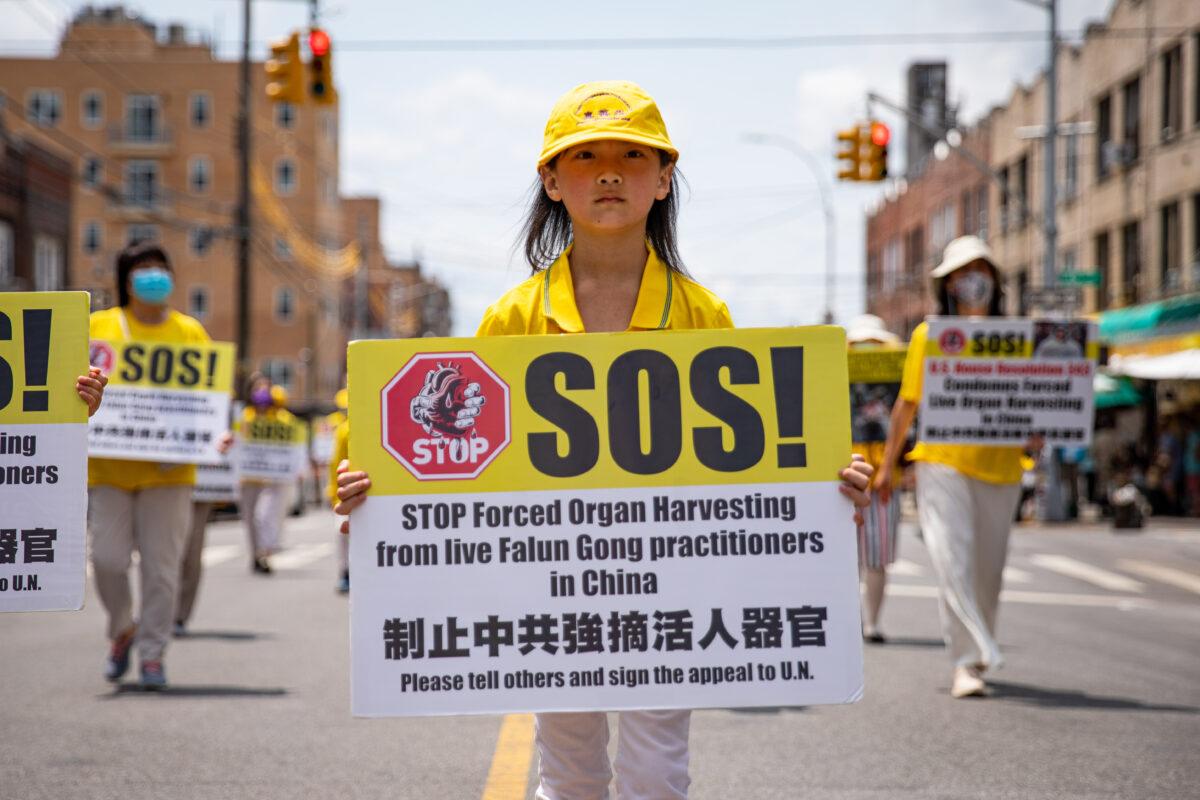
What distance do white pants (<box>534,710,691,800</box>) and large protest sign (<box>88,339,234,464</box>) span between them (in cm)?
485

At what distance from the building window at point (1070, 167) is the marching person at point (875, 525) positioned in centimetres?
3272

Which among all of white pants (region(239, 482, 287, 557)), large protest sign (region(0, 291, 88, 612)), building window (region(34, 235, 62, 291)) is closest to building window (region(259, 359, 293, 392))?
building window (region(34, 235, 62, 291))

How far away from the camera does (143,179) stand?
7631cm

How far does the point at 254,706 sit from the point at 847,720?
294 cm

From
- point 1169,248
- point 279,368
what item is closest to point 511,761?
point 1169,248

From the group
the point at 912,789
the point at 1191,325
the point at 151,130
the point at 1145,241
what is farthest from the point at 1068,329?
the point at 151,130

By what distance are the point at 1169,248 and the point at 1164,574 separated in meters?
18.0

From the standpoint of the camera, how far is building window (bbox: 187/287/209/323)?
7594cm

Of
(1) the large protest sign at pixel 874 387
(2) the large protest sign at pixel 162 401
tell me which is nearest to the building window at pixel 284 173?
(1) the large protest sign at pixel 874 387

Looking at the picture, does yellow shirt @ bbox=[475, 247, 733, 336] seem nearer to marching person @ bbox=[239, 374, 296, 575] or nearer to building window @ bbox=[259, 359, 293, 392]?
marching person @ bbox=[239, 374, 296, 575]

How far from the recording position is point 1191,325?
3123 cm

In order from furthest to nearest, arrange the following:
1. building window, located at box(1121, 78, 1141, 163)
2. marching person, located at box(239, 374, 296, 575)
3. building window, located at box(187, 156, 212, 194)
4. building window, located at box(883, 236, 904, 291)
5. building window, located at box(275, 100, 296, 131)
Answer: building window, located at box(187, 156, 212, 194) < building window, located at box(275, 100, 296, 131) < building window, located at box(883, 236, 904, 291) < building window, located at box(1121, 78, 1141, 163) < marching person, located at box(239, 374, 296, 575)

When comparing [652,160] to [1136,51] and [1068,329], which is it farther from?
[1136,51]

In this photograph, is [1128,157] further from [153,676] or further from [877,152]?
[153,676]
